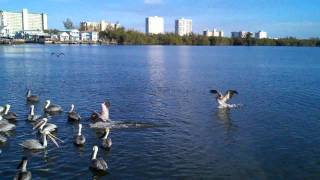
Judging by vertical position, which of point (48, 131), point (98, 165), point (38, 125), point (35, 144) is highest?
point (38, 125)

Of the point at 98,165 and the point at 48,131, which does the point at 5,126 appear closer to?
the point at 48,131

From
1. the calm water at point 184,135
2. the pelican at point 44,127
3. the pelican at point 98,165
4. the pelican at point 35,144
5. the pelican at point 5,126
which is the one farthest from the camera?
the pelican at point 5,126

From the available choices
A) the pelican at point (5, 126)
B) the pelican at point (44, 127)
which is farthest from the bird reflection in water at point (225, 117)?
the pelican at point (5, 126)

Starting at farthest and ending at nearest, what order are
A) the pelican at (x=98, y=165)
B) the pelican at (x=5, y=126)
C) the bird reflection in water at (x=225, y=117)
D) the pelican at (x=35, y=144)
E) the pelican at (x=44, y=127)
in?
1. the bird reflection in water at (x=225, y=117)
2. the pelican at (x=5, y=126)
3. the pelican at (x=44, y=127)
4. the pelican at (x=35, y=144)
5. the pelican at (x=98, y=165)

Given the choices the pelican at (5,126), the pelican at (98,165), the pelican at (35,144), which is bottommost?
the pelican at (98,165)

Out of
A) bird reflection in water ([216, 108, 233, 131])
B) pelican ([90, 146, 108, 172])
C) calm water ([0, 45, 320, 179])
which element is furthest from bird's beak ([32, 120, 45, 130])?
bird reflection in water ([216, 108, 233, 131])

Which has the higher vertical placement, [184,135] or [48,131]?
[48,131]

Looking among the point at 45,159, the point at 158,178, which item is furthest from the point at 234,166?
the point at 45,159

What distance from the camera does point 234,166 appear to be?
72.6 ft

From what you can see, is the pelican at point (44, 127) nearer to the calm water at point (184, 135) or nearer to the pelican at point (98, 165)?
the calm water at point (184, 135)

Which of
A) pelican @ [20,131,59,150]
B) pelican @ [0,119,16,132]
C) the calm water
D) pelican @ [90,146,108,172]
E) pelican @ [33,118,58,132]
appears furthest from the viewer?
pelican @ [0,119,16,132]

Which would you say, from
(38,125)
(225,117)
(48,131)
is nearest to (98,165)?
(48,131)

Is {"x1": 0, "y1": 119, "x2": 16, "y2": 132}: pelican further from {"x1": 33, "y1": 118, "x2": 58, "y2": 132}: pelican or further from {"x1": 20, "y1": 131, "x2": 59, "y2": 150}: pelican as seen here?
{"x1": 20, "y1": 131, "x2": 59, "y2": 150}: pelican

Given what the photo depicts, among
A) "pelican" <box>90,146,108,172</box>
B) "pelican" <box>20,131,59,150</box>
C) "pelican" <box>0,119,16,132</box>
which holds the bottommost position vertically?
"pelican" <box>90,146,108,172</box>
